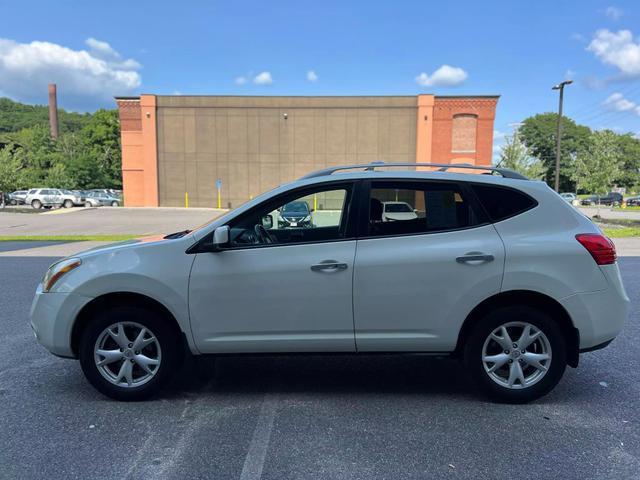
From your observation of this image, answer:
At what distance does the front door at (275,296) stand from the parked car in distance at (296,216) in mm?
416

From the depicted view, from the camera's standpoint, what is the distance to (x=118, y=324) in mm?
3691

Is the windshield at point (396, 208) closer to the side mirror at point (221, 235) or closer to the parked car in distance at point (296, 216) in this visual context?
the parked car in distance at point (296, 216)

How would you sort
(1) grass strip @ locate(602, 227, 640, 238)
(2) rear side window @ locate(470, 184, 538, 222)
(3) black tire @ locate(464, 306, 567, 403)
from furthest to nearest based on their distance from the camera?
1. (1) grass strip @ locate(602, 227, 640, 238)
2. (2) rear side window @ locate(470, 184, 538, 222)
3. (3) black tire @ locate(464, 306, 567, 403)

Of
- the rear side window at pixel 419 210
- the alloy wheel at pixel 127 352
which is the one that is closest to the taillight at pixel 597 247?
the rear side window at pixel 419 210

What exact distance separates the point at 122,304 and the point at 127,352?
14.8 inches

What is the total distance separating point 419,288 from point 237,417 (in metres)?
1.66

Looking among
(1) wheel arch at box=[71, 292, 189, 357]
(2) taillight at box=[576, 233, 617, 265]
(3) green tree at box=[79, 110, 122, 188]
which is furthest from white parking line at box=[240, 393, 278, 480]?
(3) green tree at box=[79, 110, 122, 188]

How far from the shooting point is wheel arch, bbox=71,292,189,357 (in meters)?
3.70

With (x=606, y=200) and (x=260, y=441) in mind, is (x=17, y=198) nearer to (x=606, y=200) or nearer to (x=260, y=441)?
(x=260, y=441)

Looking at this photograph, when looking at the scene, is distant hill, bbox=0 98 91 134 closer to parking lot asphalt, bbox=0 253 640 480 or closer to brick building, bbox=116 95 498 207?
brick building, bbox=116 95 498 207

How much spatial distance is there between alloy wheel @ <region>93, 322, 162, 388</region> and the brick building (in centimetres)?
3739

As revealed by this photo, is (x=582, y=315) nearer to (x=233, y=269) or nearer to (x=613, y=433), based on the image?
(x=613, y=433)

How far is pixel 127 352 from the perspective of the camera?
3.71 meters

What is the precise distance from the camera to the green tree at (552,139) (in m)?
79.9
